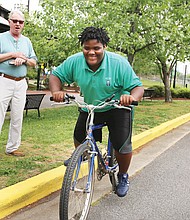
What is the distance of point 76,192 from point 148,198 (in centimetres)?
134

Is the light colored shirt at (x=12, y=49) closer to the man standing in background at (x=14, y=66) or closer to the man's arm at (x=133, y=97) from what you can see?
the man standing in background at (x=14, y=66)

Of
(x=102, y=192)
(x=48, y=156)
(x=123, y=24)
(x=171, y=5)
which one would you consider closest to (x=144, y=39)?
(x=123, y=24)

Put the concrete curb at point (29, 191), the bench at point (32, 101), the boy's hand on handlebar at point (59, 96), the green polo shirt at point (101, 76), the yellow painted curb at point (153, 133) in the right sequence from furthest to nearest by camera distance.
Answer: the bench at point (32, 101) → the yellow painted curb at point (153, 133) → the concrete curb at point (29, 191) → the green polo shirt at point (101, 76) → the boy's hand on handlebar at point (59, 96)

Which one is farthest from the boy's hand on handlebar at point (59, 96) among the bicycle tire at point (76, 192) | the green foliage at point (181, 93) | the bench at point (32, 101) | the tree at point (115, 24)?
the green foliage at point (181, 93)

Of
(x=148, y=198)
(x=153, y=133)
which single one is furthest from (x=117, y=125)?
(x=153, y=133)

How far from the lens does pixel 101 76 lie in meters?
3.50

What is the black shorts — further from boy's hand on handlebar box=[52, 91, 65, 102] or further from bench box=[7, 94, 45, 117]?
bench box=[7, 94, 45, 117]

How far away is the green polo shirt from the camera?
3502mm

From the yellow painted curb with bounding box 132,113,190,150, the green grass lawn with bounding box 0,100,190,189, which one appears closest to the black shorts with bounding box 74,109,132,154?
the green grass lawn with bounding box 0,100,190,189

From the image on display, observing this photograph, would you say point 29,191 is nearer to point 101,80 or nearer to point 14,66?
point 101,80

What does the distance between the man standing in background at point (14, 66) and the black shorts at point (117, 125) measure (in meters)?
1.59

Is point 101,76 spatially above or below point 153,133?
above

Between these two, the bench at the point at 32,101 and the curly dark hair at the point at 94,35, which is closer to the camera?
the curly dark hair at the point at 94,35

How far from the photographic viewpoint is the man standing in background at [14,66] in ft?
16.2
